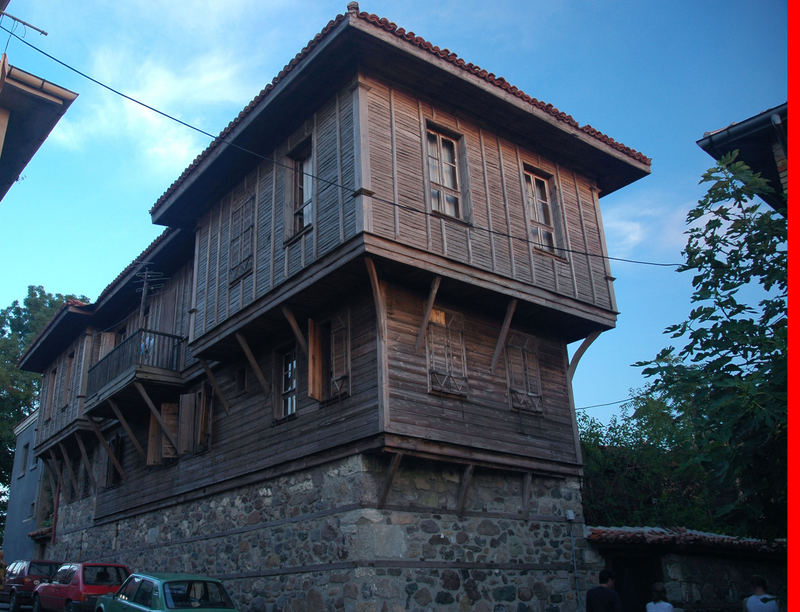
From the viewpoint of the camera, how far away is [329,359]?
43.7ft

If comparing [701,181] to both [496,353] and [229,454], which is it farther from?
[229,454]

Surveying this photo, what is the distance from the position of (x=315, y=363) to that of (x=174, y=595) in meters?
4.42

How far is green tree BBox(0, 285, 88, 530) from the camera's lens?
37031mm

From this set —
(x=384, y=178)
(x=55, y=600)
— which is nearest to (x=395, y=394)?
(x=384, y=178)

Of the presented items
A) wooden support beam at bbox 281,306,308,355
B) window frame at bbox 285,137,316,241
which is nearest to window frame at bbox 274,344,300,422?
wooden support beam at bbox 281,306,308,355

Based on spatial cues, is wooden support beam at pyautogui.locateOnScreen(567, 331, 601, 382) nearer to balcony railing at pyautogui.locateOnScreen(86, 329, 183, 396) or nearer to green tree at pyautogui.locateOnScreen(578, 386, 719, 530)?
green tree at pyautogui.locateOnScreen(578, 386, 719, 530)

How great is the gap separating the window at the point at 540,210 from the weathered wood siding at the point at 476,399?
6.46ft

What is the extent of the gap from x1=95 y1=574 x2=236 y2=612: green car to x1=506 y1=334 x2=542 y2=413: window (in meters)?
6.30

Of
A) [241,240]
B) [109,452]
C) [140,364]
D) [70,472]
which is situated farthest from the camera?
[70,472]

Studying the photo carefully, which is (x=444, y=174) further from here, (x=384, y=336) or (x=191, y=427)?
(x=191, y=427)

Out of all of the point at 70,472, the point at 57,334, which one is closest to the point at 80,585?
the point at 70,472

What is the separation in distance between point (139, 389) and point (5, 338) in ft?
90.8

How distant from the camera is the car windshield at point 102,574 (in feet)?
48.7

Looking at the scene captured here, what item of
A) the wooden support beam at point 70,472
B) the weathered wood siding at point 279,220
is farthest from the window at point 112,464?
the weathered wood siding at point 279,220
